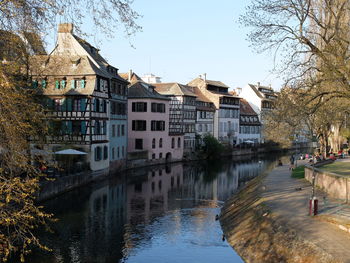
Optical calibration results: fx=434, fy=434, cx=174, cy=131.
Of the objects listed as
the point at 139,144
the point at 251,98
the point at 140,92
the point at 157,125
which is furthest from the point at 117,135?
the point at 251,98

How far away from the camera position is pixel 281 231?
61.2 feet

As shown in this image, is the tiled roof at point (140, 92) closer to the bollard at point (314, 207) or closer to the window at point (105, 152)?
the window at point (105, 152)

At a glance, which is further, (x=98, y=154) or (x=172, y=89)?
(x=172, y=89)

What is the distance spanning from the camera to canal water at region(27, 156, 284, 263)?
1938 cm

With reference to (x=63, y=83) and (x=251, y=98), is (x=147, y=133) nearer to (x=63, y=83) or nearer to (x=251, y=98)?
(x=63, y=83)

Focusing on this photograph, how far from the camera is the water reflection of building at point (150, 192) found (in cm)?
2786

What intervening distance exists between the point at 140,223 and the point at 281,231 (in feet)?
30.3

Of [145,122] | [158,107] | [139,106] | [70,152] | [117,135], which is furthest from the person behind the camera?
[158,107]

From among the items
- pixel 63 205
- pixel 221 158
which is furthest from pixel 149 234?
pixel 221 158

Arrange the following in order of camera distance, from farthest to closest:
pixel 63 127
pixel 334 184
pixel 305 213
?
pixel 63 127, pixel 334 184, pixel 305 213

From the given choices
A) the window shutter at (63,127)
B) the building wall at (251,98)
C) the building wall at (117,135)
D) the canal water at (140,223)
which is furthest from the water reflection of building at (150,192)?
the building wall at (251,98)

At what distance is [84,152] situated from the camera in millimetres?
40500

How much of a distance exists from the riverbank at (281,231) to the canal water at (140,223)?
0.93 meters

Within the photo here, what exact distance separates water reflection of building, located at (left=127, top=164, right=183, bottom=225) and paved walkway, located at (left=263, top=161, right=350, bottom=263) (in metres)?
7.57
